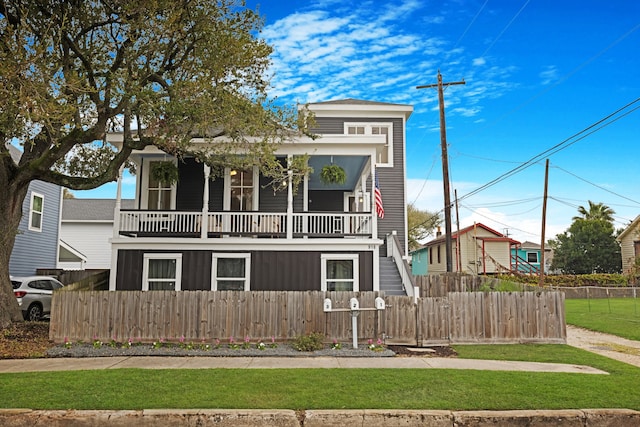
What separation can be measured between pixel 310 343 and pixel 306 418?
4819 mm

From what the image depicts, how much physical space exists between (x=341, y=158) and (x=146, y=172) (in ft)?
21.9

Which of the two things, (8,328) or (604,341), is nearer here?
(8,328)

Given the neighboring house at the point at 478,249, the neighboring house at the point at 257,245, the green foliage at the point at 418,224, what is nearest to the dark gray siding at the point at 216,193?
the neighboring house at the point at 257,245

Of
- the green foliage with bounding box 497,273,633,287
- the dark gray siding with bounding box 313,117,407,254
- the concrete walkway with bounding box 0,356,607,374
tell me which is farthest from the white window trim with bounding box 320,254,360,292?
the green foliage with bounding box 497,273,633,287

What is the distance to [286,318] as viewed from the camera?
11.8m

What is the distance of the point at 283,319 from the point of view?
11.8m

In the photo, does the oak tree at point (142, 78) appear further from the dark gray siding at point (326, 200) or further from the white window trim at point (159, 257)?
the dark gray siding at point (326, 200)

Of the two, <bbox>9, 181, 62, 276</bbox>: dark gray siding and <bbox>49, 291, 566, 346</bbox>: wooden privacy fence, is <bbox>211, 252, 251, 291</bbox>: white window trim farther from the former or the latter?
<bbox>9, 181, 62, 276</bbox>: dark gray siding

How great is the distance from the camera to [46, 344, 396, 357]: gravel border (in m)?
10.2

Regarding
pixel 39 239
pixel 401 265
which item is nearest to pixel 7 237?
pixel 401 265

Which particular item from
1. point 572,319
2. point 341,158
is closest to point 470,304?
point 341,158

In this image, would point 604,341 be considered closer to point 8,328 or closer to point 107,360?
point 107,360

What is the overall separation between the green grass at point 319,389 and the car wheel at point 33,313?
29.0ft

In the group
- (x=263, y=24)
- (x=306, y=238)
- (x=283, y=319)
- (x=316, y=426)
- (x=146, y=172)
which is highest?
(x=263, y=24)
